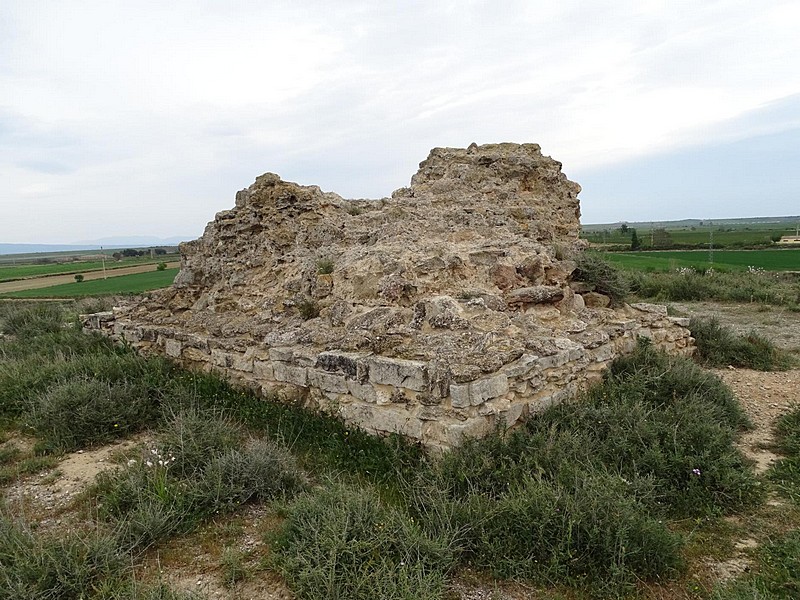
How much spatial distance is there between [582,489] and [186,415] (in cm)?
406

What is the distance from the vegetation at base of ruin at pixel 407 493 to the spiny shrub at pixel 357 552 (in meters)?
0.01

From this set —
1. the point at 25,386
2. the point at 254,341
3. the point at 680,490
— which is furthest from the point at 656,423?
the point at 25,386

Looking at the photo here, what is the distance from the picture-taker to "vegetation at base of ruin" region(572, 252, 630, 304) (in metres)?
7.26

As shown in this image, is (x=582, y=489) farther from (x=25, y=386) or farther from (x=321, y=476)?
(x=25, y=386)

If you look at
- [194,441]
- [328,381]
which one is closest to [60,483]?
[194,441]

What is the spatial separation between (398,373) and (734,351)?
6.16m

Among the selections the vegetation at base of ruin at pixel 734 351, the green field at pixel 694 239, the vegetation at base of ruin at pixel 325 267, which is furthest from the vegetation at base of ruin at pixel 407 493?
the green field at pixel 694 239

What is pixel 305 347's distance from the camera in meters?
5.80

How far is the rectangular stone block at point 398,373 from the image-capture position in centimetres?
459

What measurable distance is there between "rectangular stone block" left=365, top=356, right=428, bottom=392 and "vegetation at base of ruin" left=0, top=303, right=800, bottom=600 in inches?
20.3

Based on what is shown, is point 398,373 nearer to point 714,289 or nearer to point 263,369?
point 263,369

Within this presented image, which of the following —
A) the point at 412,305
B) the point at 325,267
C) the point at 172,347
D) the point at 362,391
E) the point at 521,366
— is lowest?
the point at 362,391

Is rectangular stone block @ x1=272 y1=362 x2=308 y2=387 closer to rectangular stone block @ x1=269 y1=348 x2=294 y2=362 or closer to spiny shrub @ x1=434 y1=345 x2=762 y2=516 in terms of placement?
rectangular stone block @ x1=269 y1=348 x2=294 y2=362

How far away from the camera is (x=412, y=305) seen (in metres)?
5.60
